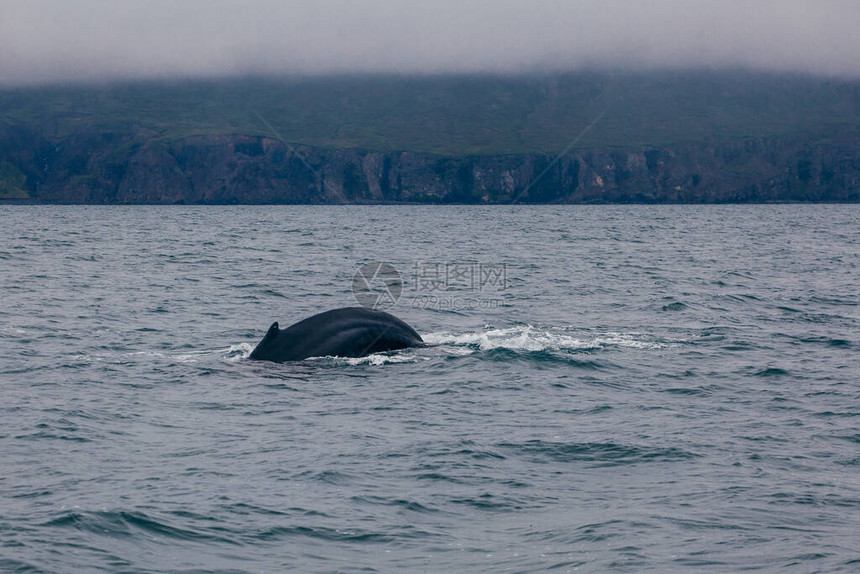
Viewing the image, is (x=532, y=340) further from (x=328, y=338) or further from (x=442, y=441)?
(x=442, y=441)

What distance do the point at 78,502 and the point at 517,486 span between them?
215 inches

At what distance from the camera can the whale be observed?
20656mm

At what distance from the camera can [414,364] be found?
21.1m

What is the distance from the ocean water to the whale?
1.25ft

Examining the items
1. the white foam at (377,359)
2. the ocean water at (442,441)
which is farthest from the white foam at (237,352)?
the white foam at (377,359)

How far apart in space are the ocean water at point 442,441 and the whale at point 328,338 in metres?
0.38

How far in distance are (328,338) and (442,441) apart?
667 centimetres

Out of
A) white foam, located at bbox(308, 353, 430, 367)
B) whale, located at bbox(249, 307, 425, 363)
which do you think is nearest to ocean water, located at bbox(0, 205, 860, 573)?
white foam, located at bbox(308, 353, 430, 367)

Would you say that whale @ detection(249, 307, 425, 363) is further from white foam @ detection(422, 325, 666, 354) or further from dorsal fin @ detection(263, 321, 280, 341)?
white foam @ detection(422, 325, 666, 354)

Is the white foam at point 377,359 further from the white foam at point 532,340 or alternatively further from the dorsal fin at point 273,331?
the white foam at point 532,340

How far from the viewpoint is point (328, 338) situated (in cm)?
2094

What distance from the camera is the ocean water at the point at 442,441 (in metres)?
10.4

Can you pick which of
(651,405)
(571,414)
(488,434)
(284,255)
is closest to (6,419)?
(488,434)

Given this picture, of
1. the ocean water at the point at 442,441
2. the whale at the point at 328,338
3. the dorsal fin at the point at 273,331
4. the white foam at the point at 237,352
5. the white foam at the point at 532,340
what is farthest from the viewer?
the white foam at the point at 532,340
